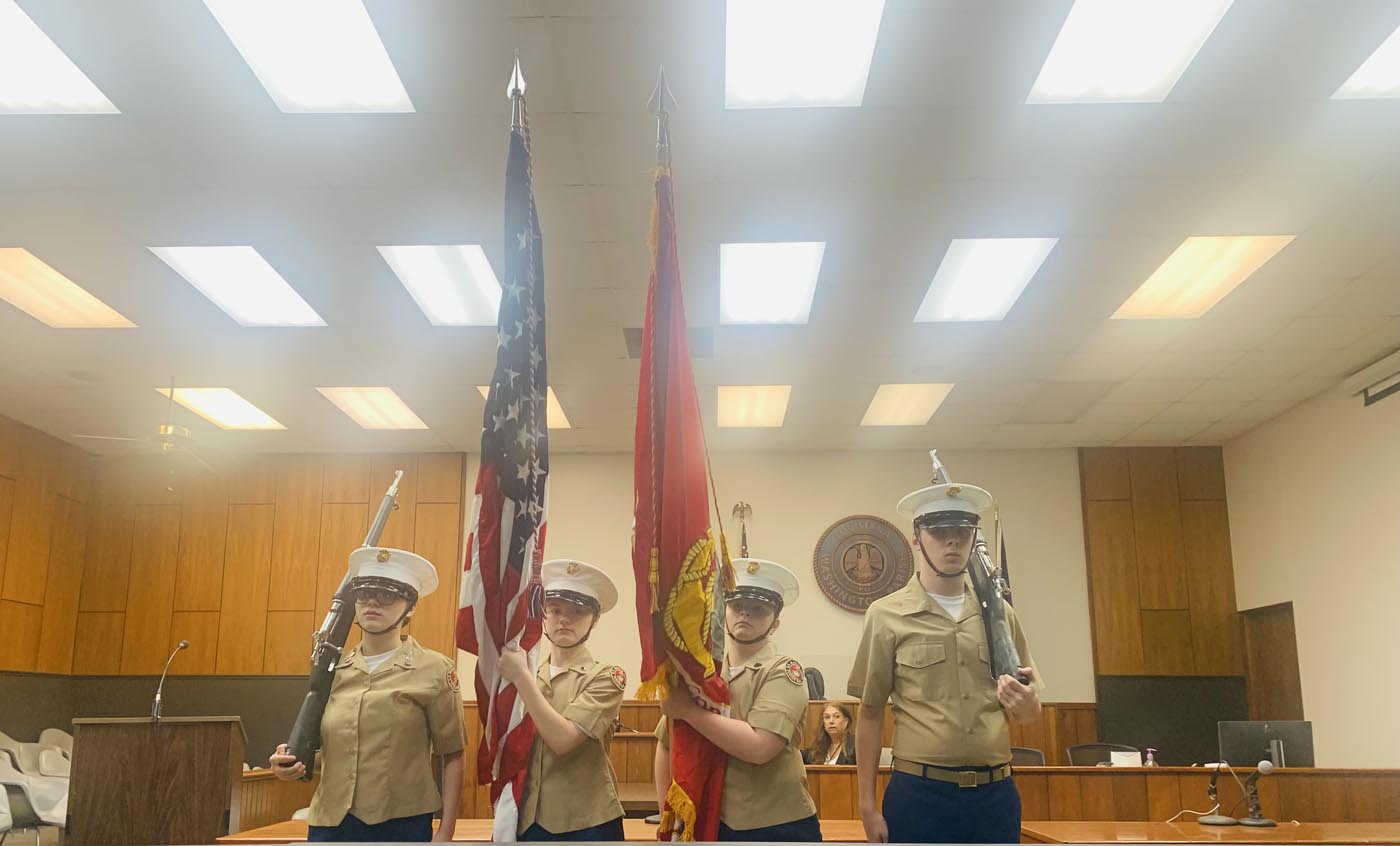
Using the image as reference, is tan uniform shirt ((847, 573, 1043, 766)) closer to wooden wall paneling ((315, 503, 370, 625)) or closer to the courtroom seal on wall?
the courtroom seal on wall

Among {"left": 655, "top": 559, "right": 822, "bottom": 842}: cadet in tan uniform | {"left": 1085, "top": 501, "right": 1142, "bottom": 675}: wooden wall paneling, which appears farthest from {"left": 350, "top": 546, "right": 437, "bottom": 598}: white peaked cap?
{"left": 1085, "top": 501, "right": 1142, "bottom": 675}: wooden wall paneling

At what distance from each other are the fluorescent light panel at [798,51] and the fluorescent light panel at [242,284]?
325cm

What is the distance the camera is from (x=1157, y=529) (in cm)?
1048

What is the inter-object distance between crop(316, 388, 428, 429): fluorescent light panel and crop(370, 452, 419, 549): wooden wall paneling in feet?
2.81

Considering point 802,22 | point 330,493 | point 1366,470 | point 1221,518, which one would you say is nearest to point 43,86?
point 802,22

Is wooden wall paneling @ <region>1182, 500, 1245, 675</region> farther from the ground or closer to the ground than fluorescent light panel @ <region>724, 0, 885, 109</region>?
closer to the ground

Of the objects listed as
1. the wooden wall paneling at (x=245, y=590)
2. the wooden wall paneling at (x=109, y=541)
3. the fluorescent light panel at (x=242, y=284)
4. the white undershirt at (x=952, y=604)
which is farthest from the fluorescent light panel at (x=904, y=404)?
the wooden wall paneling at (x=109, y=541)

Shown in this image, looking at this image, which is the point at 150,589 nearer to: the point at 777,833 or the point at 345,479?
the point at 345,479

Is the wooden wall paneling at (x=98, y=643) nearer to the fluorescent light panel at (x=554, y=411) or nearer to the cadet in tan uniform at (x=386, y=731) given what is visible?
the fluorescent light panel at (x=554, y=411)

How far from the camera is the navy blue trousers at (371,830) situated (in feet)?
9.79

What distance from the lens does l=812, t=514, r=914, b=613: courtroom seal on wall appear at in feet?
34.3

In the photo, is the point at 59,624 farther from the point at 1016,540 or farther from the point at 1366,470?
the point at 1366,470

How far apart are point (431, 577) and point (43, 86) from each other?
9.45 feet

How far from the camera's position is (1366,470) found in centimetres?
804
